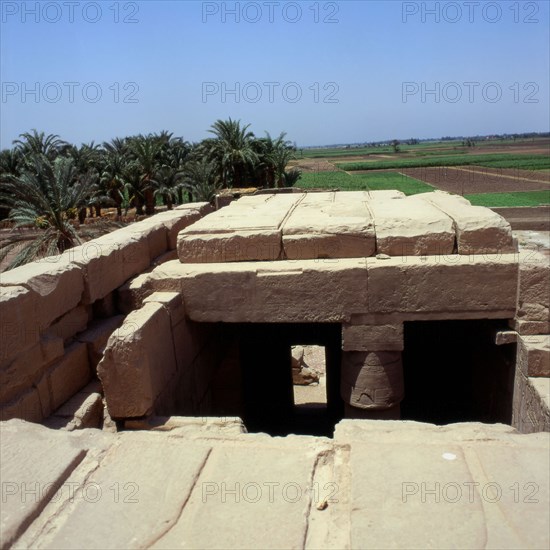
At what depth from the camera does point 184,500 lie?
197 centimetres

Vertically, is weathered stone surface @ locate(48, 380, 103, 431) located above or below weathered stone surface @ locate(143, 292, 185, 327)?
below

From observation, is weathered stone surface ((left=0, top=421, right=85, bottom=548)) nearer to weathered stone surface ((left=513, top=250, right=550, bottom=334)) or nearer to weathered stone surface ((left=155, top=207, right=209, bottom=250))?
weathered stone surface ((left=513, top=250, right=550, bottom=334))

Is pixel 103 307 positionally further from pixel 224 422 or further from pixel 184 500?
pixel 184 500

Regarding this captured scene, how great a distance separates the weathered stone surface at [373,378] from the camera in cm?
452

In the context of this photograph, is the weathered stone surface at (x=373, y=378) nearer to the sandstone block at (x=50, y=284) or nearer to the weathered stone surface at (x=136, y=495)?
the sandstone block at (x=50, y=284)

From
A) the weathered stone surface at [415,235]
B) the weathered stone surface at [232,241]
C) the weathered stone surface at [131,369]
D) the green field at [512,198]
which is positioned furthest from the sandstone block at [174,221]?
the green field at [512,198]

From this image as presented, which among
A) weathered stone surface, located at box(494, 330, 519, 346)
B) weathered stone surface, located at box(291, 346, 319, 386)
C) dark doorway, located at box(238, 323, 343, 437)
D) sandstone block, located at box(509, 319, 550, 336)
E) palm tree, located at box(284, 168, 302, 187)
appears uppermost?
sandstone block, located at box(509, 319, 550, 336)

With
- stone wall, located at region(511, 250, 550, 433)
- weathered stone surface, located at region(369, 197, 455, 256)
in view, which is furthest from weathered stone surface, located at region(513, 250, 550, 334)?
weathered stone surface, located at region(369, 197, 455, 256)

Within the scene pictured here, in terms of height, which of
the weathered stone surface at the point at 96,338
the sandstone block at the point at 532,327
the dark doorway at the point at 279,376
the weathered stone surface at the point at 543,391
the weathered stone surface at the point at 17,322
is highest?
the weathered stone surface at the point at 17,322

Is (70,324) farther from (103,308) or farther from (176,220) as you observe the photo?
(176,220)

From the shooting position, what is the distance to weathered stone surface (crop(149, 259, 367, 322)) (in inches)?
170

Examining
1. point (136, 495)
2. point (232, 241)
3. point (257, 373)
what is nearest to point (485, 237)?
point (232, 241)

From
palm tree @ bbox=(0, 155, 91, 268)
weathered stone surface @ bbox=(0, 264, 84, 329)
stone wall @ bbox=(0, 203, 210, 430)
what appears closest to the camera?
stone wall @ bbox=(0, 203, 210, 430)

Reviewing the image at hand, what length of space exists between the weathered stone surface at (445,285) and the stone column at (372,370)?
0.23 meters
